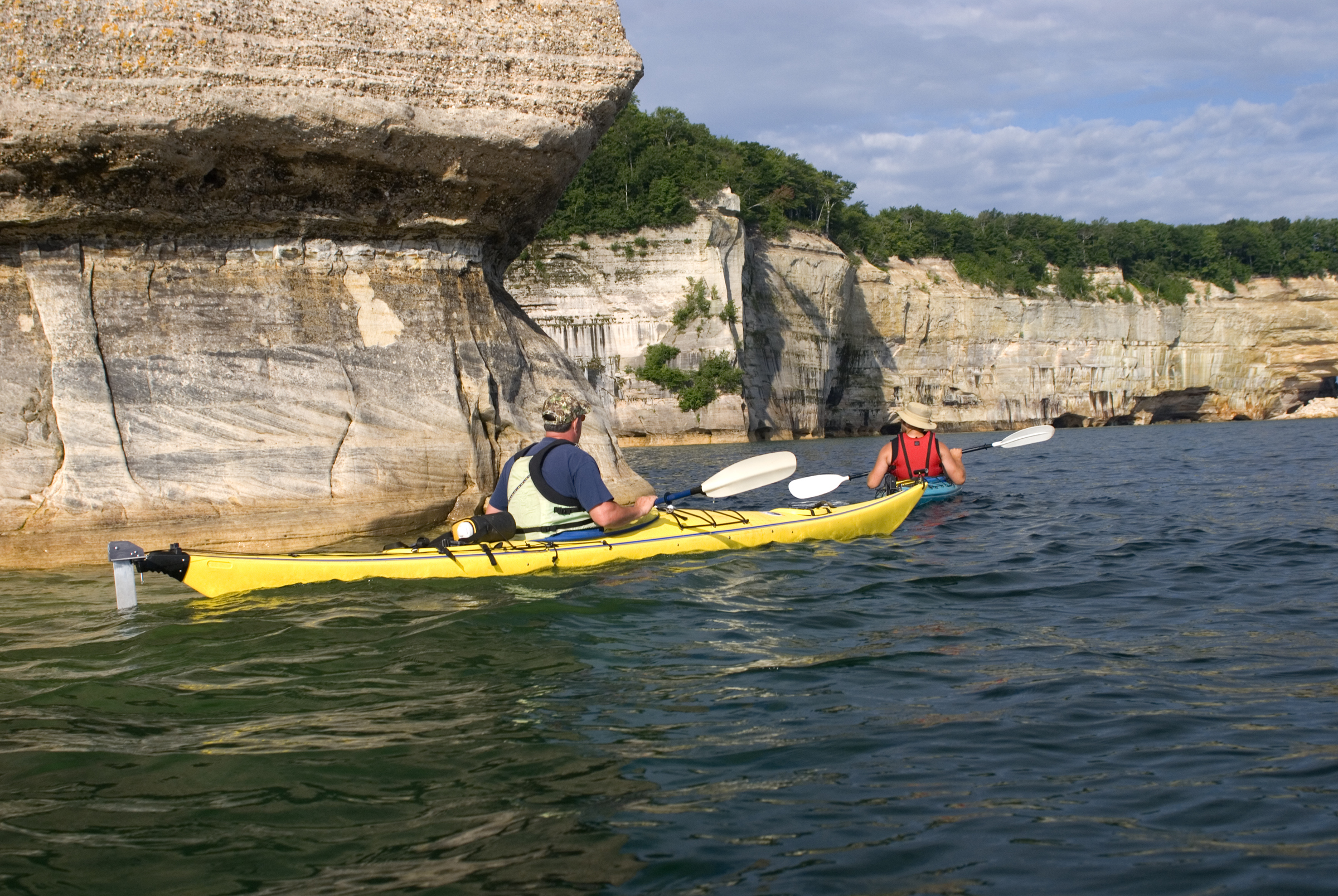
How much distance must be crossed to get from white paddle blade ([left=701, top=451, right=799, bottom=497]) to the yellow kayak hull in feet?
0.74

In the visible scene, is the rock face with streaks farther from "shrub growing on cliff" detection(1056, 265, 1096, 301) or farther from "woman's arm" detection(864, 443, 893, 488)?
"shrub growing on cliff" detection(1056, 265, 1096, 301)

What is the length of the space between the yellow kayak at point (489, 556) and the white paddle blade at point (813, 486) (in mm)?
1071

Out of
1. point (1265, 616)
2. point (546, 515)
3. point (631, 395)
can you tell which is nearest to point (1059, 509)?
point (1265, 616)

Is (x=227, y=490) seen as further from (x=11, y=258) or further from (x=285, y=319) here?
(x=11, y=258)

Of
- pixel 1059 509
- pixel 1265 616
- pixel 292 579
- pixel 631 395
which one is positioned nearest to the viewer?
pixel 1265 616

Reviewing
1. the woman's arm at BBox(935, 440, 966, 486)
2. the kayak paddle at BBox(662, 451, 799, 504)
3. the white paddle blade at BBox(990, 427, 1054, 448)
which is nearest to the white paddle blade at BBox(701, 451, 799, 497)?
the kayak paddle at BBox(662, 451, 799, 504)

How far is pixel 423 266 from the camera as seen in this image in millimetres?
9672

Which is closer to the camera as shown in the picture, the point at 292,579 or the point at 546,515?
the point at 292,579

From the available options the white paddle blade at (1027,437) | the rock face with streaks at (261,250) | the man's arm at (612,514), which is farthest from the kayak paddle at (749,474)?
the white paddle blade at (1027,437)

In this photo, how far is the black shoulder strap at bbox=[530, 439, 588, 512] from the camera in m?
6.66

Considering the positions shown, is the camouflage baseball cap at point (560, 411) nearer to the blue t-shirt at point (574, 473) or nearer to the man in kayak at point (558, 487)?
the man in kayak at point (558, 487)

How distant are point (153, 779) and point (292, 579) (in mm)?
3305

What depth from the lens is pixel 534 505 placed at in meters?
6.94

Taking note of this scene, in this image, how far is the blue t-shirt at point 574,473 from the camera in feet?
21.9
